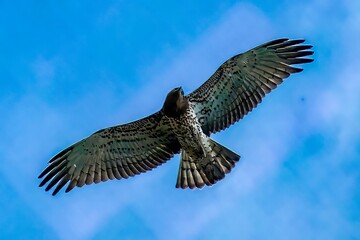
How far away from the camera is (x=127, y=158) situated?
70.3ft

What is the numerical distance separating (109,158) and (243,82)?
2951mm

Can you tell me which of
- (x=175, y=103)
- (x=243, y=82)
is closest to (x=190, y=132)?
(x=175, y=103)

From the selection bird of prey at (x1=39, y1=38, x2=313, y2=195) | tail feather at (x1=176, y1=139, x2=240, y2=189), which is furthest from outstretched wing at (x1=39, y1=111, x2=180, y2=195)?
tail feather at (x1=176, y1=139, x2=240, y2=189)

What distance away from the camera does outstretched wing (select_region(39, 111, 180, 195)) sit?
69.5ft

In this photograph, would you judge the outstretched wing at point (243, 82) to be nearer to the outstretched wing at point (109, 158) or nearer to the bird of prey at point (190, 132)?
the bird of prey at point (190, 132)

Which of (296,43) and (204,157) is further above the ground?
(296,43)

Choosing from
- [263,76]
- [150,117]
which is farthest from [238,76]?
[150,117]

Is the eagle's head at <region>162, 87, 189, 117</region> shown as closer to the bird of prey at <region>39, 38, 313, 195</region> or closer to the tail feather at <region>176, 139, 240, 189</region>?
the bird of prey at <region>39, 38, 313, 195</region>

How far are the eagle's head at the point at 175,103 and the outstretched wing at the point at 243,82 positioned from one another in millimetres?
404

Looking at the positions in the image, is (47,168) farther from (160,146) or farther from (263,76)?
(263,76)

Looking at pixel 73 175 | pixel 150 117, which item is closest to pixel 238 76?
pixel 150 117

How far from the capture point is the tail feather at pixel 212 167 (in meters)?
20.8

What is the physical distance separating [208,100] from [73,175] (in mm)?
2954

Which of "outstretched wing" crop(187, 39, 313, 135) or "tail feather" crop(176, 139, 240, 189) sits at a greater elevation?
"outstretched wing" crop(187, 39, 313, 135)
